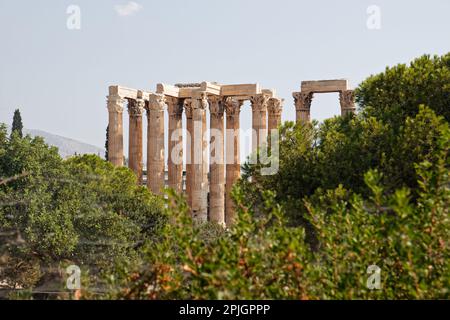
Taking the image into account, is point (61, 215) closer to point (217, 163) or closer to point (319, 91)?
point (217, 163)

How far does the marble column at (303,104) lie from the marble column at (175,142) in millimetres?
7057

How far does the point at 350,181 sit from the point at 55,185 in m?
14.7

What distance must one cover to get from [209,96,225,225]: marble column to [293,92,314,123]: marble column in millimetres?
4597

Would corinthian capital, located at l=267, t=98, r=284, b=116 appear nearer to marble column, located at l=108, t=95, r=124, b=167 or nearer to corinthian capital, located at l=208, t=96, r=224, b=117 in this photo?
corinthian capital, located at l=208, t=96, r=224, b=117

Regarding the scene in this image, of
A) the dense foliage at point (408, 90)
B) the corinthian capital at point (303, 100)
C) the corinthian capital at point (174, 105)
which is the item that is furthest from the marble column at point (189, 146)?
the dense foliage at point (408, 90)

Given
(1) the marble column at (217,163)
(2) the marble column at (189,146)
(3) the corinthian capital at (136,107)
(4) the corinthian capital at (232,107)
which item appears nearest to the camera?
(3) the corinthian capital at (136,107)

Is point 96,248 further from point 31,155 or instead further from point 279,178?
point 279,178

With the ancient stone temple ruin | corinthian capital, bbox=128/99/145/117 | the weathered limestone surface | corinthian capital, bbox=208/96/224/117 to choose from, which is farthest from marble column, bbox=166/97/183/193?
the weathered limestone surface

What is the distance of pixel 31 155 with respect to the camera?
36.5 metres

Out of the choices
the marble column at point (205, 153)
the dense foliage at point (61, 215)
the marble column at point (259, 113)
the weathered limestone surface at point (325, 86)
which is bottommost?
the dense foliage at point (61, 215)

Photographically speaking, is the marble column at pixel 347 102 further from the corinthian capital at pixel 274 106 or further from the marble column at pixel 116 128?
the marble column at pixel 116 128

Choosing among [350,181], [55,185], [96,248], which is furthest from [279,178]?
[55,185]

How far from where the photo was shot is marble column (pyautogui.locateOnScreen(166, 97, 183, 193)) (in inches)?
1895

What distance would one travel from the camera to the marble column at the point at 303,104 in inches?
1848
